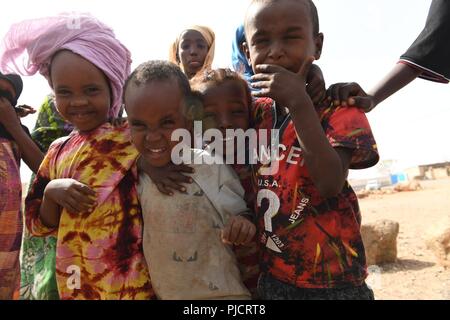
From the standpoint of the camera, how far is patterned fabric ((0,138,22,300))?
87.8 inches

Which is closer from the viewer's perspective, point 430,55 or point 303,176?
point 303,176

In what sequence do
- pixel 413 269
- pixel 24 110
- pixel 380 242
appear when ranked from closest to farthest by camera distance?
pixel 24 110
pixel 413 269
pixel 380 242

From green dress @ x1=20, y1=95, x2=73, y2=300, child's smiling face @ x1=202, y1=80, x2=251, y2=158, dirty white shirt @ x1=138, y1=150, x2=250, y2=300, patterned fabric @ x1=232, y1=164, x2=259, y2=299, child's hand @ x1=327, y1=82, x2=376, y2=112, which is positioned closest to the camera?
child's hand @ x1=327, y1=82, x2=376, y2=112

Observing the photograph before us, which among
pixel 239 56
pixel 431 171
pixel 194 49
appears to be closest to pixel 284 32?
pixel 239 56

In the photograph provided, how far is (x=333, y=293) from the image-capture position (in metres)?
1.58

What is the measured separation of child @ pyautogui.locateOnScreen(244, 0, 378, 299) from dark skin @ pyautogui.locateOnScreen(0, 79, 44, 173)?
1.31 m

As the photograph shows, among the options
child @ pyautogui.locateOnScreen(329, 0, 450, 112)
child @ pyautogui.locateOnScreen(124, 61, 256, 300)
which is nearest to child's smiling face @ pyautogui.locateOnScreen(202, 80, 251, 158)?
child @ pyautogui.locateOnScreen(124, 61, 256, 300)

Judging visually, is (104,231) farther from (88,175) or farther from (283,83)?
(283,83)

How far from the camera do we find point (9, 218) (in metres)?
2.28

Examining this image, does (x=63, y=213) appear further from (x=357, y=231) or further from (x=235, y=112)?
(x=357, y=231)

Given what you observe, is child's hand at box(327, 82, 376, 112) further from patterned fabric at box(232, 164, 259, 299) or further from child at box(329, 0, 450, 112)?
child at box(329, 0, 450, 112)

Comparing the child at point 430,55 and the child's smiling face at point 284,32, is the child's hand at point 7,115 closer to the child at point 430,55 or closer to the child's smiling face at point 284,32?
the child's smiling face at point 284,32

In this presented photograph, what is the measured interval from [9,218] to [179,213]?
1.14 metres

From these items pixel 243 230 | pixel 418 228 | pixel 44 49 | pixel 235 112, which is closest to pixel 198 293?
pixel 243 230
